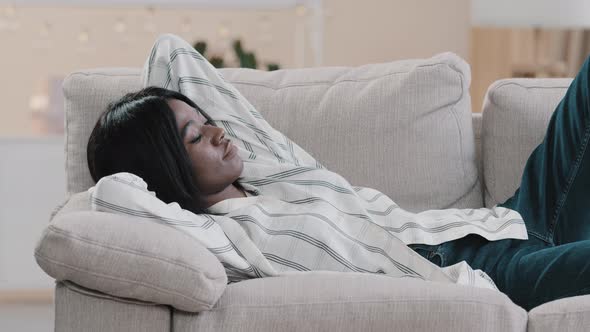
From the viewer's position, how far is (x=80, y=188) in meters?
2.12

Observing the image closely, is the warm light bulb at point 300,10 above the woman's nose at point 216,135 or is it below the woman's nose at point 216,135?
below

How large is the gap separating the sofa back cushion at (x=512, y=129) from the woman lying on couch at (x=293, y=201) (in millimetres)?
72

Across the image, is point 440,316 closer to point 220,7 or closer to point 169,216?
point 169,216

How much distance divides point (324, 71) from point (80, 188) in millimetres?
645

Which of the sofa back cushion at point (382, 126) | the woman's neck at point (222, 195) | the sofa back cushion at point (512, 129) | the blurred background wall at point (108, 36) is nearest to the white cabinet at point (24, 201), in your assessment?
the blurred background wall at point (108, 36)

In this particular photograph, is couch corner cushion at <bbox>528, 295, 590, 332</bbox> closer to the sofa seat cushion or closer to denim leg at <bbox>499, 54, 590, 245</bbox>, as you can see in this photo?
the sofa seat cushion

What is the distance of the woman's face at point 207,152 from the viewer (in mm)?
1897

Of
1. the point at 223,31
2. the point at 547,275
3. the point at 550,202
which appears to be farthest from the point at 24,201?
the point at 547,275

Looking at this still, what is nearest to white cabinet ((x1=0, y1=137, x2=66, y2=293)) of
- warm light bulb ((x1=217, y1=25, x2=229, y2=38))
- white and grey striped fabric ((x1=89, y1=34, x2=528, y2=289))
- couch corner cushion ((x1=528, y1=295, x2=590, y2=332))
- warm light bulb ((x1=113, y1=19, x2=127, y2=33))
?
warm light bulb ((x1=113, y1=19, x2=127, y2=33))

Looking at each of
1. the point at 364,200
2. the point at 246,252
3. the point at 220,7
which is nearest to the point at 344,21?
the point at 220,7

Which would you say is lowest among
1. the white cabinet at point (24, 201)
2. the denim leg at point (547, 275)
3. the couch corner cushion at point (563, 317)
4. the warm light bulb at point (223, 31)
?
the white cabinet at point (24, 201)

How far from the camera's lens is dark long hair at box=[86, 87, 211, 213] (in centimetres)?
185

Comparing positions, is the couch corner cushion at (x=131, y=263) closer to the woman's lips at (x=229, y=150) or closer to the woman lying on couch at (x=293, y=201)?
the woman lying on couch at (x=293, y=201)

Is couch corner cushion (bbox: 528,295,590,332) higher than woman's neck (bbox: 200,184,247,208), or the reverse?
woman's neck (bbox: 200,184,247,208)
